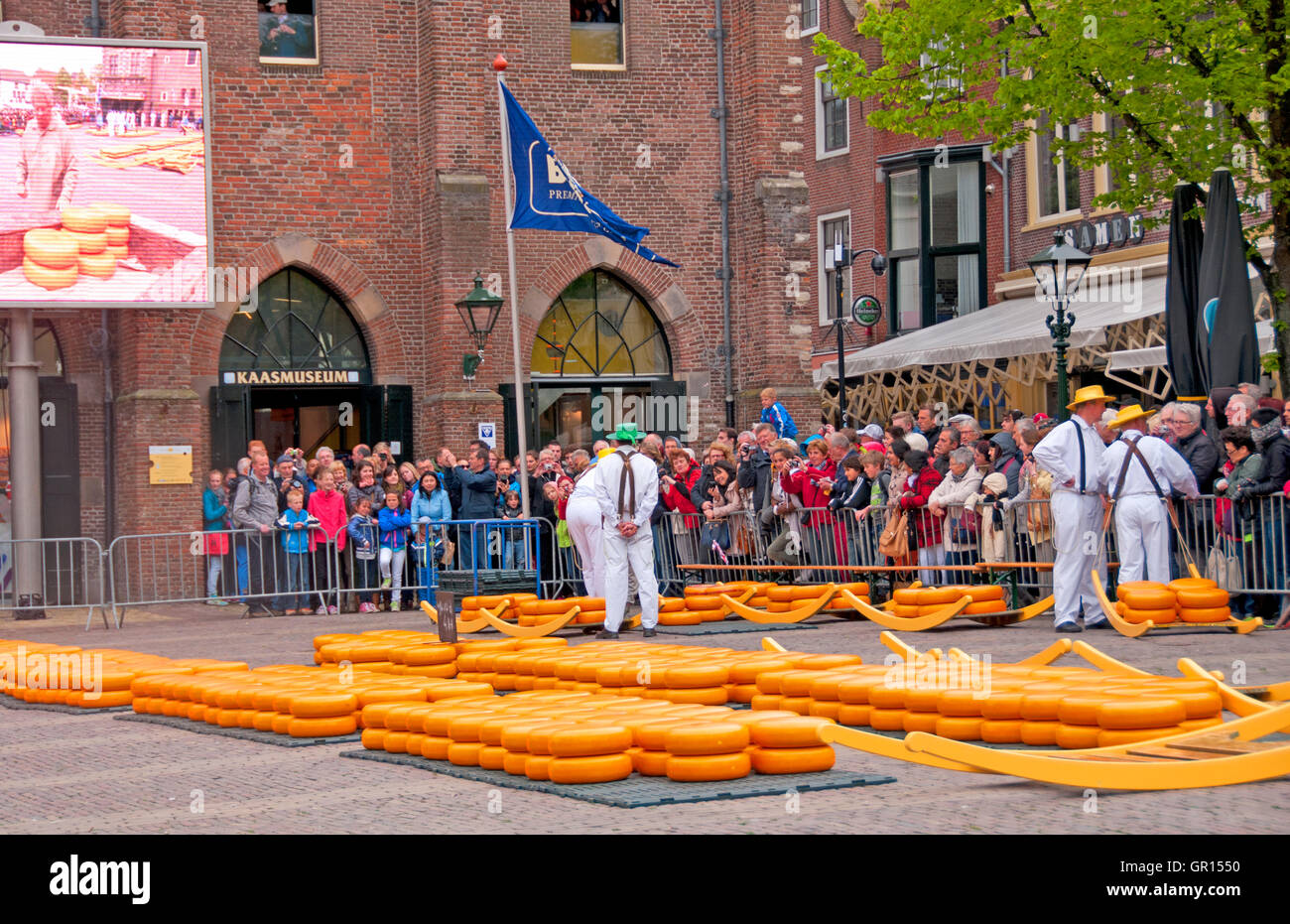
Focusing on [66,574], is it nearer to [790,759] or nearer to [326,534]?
[326,534]

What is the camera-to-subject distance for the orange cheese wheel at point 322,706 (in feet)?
34.8

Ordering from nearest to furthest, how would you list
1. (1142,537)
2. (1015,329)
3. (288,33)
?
(1142,537) → (288,33) → (1015,329)

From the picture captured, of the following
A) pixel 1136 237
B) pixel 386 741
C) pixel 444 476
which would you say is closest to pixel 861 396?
pixel 1136 237

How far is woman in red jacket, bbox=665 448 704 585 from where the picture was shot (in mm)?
20500

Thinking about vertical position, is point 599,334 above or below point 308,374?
above

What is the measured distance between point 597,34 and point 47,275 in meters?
10.2

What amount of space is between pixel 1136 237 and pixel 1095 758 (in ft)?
81.3

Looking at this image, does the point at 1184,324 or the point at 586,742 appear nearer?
the point at 586,742

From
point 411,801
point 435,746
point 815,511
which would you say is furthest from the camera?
point 815,511

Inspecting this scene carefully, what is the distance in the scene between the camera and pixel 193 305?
24.2m

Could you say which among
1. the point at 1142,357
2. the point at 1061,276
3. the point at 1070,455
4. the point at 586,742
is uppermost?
the point at 1061,276

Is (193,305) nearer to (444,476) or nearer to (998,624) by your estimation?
(444,476)

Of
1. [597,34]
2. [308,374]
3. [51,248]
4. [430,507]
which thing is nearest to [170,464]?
[308,374]

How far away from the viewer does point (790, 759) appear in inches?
328
